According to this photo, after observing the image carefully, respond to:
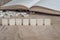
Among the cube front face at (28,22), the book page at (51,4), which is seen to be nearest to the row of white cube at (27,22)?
the cube front face at (28,22)

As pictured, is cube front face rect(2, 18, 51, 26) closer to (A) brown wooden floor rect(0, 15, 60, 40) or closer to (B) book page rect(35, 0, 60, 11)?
(A) brown wooden floor rect(0, 15, 60, 40)

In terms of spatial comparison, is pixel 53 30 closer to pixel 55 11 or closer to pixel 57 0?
pixel 55 11

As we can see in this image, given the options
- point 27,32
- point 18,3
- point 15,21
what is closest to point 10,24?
point 15,21

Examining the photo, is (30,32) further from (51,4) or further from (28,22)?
(51,4)

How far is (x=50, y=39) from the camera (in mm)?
676

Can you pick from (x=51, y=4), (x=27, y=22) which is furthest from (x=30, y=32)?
(x=51, y=4)

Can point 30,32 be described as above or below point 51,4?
below

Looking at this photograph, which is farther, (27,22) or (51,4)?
(51,4)

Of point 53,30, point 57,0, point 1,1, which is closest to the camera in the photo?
point 53,30

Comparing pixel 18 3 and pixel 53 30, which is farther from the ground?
pixel 18 3

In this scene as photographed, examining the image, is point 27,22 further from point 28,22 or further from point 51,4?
point 51,4

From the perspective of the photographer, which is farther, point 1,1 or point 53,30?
point 1,1

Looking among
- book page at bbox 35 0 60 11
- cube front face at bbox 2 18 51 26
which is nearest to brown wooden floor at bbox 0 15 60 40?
cube front face at bbox 2 18 51 26

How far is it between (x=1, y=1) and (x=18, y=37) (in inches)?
38.2
